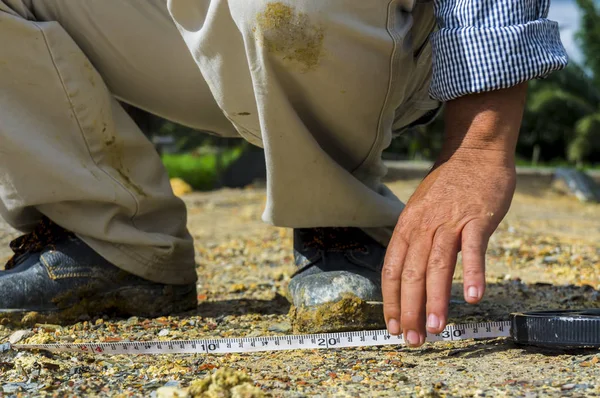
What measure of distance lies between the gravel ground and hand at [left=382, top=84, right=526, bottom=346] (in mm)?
172

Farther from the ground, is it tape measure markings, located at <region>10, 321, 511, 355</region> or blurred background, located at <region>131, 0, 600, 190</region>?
blurred background, located at <region>131, 0, 600, 190</region>

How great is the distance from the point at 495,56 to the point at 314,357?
804 millimetres

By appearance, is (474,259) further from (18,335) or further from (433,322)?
(18,335)

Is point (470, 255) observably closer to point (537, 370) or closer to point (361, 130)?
point (537, 370)

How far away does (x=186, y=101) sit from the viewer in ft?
7.25

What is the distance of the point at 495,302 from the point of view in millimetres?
2287

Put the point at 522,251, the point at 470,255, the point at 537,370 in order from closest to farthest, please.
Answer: the point at 470,255 → the point at 537,370 → the point at 522,251

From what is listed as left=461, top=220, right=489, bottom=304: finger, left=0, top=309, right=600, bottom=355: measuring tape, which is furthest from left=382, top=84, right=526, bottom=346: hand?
left=0, top=309, right=600, bottom=355: measuring tape

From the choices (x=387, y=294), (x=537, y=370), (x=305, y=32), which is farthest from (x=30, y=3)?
(x=537, y=370)

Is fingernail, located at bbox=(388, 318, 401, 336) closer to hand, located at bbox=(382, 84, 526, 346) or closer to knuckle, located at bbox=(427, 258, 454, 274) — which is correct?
hand, located at bbox=(382, 84, 526, 346)

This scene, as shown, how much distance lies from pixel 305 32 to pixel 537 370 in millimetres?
922

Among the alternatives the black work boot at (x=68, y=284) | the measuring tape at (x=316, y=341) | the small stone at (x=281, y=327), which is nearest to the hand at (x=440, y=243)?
the measuring tape at (x=316, y=341)

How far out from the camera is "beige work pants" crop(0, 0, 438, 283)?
1.72 metres

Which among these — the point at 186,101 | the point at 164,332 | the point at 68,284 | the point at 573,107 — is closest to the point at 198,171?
the point at 186,101
